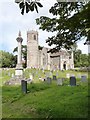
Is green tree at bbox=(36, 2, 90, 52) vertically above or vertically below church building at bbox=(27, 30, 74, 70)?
below

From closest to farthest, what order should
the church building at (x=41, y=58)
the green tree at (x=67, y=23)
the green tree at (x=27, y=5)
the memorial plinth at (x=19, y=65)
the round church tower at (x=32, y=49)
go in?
the green tree at (x=27, y=5) < the green tree at (x=67, y=23) < the memorial plinth at (x=19, y=65) < the round church tower at (x=32, y=49) < the church building at (x=41, y=58)

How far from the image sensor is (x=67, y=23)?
6.89 m

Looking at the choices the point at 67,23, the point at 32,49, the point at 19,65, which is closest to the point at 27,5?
the point at 67,23

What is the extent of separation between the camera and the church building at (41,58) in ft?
235

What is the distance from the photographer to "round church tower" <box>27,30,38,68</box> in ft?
234

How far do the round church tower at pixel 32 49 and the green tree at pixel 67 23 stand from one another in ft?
208

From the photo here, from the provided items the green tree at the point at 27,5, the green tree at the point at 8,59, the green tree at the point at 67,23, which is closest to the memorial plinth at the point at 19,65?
the green tree at the point at 67,23

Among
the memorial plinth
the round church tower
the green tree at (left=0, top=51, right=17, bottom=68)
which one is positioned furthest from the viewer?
the green tree at (left=0, top=51, right=17, bottom=68)

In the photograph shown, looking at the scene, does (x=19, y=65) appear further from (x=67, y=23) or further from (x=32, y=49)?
(x=32, y=49)

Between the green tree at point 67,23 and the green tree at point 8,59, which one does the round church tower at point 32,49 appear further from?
the green tree at point 67,23

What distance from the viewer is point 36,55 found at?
7212cm

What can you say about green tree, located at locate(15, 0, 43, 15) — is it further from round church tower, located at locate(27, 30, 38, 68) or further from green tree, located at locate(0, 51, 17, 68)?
green tree, located at locate(0, 51, 17, 68)

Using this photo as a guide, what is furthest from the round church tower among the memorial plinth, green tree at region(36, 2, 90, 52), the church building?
green tree at region(36, 2, 90, 52)

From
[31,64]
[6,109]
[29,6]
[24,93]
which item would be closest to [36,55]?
[31,64]
